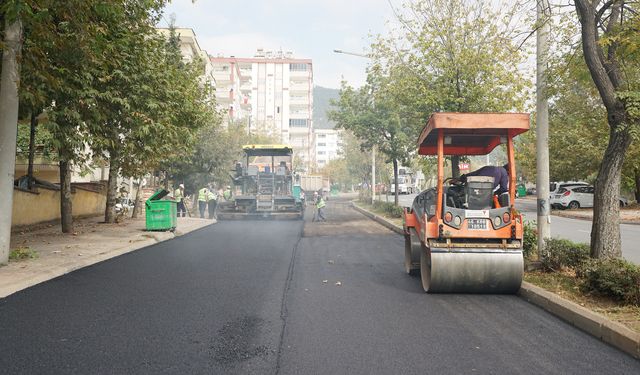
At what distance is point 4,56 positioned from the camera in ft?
28.2

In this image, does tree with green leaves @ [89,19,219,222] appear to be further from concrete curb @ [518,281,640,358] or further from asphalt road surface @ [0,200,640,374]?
concrete curb @ [518,281,640,358]

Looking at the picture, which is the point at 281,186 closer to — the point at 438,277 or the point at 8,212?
the point at 8,212

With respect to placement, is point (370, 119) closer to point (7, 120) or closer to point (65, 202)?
point (65, 202)

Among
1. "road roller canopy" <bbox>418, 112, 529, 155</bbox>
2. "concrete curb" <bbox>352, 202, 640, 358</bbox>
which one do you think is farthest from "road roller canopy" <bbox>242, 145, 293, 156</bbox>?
"concrete curb" <bbox>352, 202, 640, 358</bbox>

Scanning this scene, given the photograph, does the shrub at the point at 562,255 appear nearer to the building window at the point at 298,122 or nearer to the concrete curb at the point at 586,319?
the concrete curb at the point at 586,319

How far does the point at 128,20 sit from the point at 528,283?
9.84m

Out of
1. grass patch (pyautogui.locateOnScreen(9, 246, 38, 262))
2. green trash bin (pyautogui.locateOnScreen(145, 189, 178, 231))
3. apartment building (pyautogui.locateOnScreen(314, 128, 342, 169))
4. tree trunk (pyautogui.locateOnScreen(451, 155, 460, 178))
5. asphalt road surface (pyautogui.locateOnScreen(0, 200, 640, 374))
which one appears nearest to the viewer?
asphalt road surface (pyautogui.locateOnScreen(0, 200, 640, 374))

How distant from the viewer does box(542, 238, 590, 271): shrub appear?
24.3 ft

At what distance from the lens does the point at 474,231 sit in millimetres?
6762

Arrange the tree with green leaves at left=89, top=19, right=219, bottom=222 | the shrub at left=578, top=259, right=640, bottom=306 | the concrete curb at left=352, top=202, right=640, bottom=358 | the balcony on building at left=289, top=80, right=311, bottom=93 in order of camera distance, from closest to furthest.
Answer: the concrete curb at left=352, top=202, right=640, bottom=358 < the shrub at left=578, top=259, right=640, bottom=306 < the tree with green leaves at left=89, top=19, right=219, bottom=222 < the balcony on building at left=289, top=80, right=311, bottom=93

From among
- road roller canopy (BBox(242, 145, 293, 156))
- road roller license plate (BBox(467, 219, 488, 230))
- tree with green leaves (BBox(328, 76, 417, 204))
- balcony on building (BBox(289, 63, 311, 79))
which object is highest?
balcony on building (BBox(289, 63, 311, 79))

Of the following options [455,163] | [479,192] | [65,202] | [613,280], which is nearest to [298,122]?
[65,202]

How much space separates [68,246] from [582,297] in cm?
1049

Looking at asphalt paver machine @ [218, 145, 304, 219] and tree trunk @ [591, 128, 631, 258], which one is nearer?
tree trunk @ [591, 128, 631, 258]
